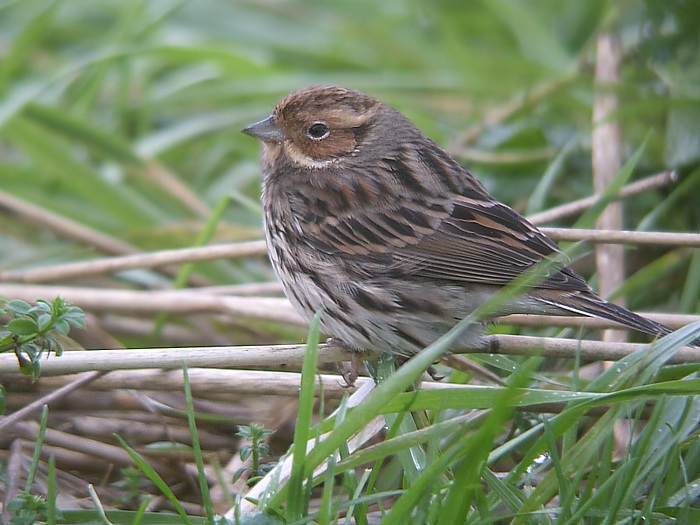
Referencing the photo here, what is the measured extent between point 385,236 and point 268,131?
0.72 m

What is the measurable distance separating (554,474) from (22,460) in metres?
1.39

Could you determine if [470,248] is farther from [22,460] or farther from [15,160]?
[15,160]

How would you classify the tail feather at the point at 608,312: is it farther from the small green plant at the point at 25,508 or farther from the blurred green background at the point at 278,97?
the small green plant at the point at 25,508

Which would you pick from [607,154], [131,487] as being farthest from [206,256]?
[607,154]

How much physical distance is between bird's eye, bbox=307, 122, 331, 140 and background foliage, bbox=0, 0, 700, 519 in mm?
522

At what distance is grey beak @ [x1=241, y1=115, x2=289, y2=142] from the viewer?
3617 mm

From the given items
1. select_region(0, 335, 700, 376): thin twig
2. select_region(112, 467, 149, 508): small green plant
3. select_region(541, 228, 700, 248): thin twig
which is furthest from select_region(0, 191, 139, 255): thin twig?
select_region(541, 228, 700, 248): thin twig

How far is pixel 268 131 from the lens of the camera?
3627 millimetres

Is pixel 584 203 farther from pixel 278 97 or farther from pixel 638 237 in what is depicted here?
pixel 278 97

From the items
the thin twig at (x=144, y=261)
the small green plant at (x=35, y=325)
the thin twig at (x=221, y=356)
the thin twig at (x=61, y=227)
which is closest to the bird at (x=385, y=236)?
the thin twig at (x=221, y=356)

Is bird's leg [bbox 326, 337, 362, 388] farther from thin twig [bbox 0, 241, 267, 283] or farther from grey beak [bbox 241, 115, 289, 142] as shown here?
grey beak [bbox 241, 115, 289, 142]

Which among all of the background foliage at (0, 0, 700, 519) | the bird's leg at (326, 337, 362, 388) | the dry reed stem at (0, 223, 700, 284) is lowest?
the bird's leg at (326, 337, 362, 388)

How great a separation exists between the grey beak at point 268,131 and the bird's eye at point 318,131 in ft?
0.33

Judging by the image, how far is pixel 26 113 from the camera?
4.91 m
